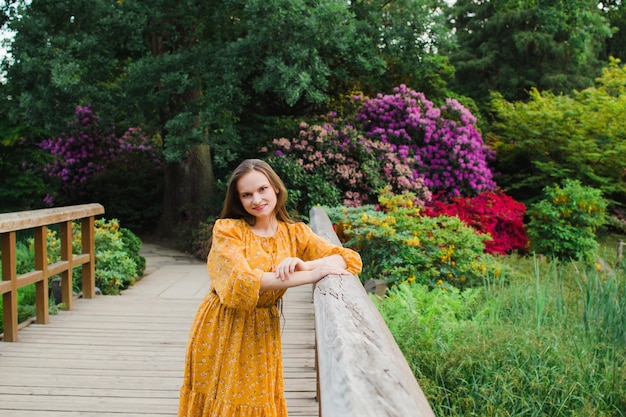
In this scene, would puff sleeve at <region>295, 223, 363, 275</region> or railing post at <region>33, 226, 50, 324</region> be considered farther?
railing post at <region>33, 226, 50, 324</region>

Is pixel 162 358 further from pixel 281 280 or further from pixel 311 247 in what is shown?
pixel 281 280

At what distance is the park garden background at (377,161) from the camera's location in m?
3.87

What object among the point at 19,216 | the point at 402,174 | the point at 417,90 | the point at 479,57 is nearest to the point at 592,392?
the point at 19,216

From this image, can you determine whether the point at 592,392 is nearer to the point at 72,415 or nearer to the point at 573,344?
the point at 573,344

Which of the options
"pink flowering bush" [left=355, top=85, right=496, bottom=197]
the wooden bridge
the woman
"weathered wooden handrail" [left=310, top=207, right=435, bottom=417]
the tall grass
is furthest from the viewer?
"pink flowering bush" [left=355, top=85, right=496, bottom=197]

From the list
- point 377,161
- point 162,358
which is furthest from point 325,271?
point 377,161

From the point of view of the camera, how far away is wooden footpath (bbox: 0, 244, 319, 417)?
324cm

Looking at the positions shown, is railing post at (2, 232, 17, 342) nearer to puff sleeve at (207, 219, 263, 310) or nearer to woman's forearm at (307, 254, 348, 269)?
puff sleeve at (207, 219, 263, 310)

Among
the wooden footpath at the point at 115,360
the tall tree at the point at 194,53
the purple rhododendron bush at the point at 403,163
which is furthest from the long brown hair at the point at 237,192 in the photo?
the purple rhododendron bush at the point at 403,163

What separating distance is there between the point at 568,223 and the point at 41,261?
308 inches

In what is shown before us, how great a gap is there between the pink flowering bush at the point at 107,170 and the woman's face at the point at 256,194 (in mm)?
11302

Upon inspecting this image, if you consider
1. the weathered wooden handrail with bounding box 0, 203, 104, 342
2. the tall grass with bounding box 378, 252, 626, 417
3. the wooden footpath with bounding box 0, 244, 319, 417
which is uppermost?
the weathered wooden handrail with bounding box 0, 203, 104, 342

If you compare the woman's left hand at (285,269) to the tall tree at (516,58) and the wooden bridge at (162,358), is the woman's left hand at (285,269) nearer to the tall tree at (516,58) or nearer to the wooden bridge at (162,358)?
the wooden bridge at (162,358)

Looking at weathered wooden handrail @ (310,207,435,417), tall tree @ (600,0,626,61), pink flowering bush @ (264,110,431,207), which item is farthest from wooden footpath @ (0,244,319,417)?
tall tree @ (600,0,626,61)
